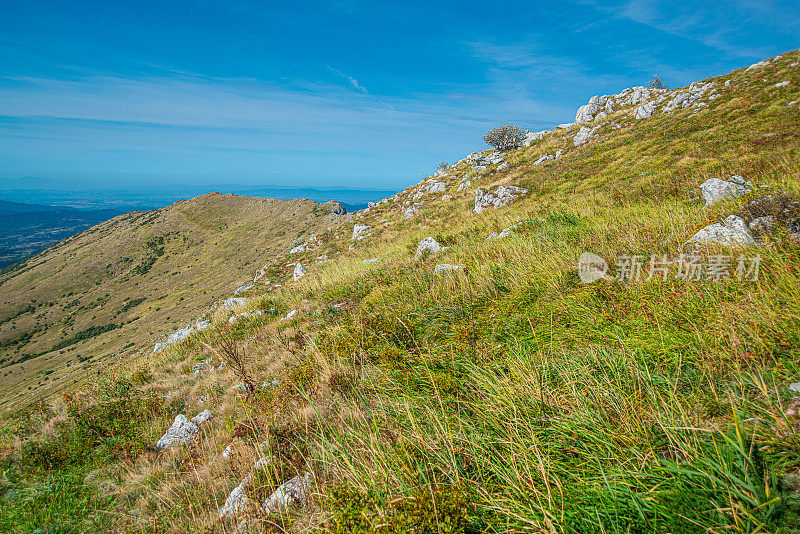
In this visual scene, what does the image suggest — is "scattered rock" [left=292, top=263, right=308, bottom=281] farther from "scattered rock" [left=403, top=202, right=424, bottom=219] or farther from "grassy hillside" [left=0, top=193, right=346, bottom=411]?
"grassy hillside" [left=0, top=193, right=346, bottom=411]

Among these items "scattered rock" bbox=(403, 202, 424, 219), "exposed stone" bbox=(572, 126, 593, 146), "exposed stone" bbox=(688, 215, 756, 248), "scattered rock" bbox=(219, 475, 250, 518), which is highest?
"exposed stone" bbox=(572, 126, 593, 146)

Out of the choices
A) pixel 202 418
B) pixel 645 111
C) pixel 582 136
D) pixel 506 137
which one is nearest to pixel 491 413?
pixel 202 418

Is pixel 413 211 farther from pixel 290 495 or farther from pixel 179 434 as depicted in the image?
pixel 290 495

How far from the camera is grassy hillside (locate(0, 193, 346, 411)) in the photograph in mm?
95062

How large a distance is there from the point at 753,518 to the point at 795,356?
2012mm

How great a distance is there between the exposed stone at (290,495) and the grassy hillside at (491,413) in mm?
62

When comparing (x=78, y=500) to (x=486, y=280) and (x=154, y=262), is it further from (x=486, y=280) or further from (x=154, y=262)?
(x=154, y=262)

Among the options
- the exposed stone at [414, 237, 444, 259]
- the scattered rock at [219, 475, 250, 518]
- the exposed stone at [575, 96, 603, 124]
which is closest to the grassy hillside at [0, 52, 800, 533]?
the scattered rock at [219, 475, 250, 518]

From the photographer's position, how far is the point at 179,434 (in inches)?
187

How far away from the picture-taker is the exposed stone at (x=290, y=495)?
8.88 feet

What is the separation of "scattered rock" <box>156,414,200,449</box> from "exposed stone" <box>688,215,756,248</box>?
828 centimetres

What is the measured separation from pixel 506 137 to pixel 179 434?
1856 inches

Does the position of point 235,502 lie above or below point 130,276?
above

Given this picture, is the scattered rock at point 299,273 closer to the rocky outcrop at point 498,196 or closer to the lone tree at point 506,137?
the rocky outcrop at point 498,196
